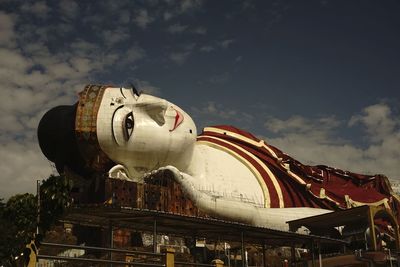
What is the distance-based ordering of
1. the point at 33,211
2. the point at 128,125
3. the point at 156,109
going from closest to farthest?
the point at 33,211 → the point at 128,125 → the point at 156,109

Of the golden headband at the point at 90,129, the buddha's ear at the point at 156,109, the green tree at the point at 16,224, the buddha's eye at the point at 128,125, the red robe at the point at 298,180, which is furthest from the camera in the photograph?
the red robe at the point at 298,180

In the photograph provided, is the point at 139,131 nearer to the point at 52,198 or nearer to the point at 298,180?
the point at 298,180

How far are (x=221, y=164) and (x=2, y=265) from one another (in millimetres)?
16386

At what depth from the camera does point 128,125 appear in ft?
65.0

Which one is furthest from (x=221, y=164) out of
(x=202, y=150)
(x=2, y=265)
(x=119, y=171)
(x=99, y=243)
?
(x=2, y=265)

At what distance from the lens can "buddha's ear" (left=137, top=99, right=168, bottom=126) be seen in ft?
65.7

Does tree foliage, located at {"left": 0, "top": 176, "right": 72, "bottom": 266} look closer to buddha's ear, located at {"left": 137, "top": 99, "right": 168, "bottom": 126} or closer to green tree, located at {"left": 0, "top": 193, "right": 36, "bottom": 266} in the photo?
green tree, located at {"left": 0, "top": 193, "right": 36, "bottom": 266}

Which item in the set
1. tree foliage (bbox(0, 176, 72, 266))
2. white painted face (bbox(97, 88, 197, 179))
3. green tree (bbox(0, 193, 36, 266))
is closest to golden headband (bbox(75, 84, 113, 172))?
white painted face (bbox(97, 88, 197, 179))

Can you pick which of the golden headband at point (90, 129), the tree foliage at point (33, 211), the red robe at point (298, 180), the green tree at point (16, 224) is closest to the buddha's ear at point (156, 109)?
the golden headband at point (90, 129)

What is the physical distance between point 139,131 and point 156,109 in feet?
3.44

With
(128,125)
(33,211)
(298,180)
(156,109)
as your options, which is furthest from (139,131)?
(33,211)

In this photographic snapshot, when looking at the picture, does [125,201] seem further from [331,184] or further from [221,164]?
[331,184]

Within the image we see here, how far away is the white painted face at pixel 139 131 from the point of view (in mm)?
19656

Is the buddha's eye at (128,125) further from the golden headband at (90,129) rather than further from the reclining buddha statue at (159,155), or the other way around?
the golden headband at (90,129)
